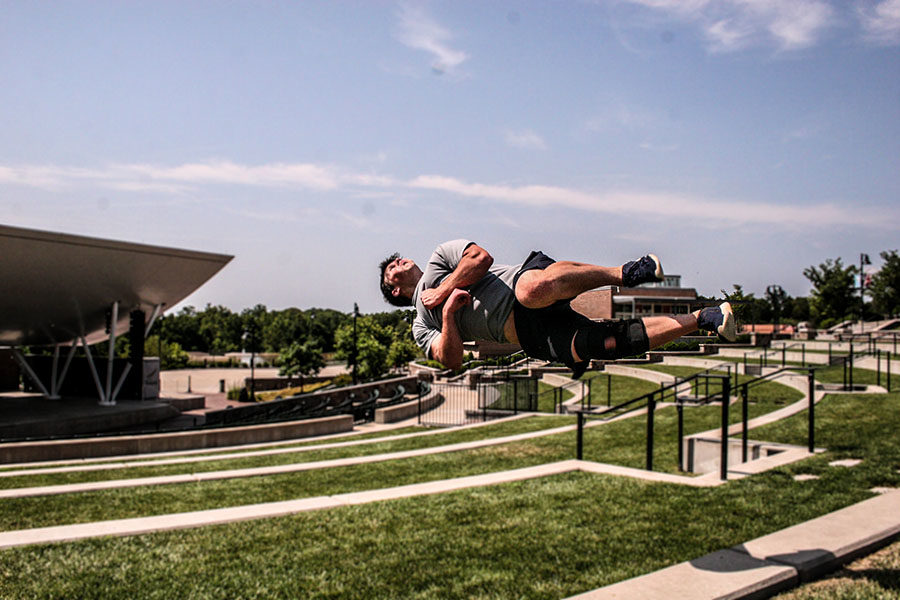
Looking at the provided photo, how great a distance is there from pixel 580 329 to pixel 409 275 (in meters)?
0.82

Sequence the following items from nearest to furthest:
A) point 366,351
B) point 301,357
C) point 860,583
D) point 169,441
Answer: point 860,583
point 169,441
point 366,351
point 301,357

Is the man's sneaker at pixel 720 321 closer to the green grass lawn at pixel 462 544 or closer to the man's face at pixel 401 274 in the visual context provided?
the man's face at pixel 401 274

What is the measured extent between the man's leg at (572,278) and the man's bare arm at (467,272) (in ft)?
0.62

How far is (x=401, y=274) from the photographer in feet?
10.3

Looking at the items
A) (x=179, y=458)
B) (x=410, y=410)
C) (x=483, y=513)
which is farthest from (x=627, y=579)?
(x=410, y=410)

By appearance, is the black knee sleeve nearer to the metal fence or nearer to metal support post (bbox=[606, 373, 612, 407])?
the metal fence

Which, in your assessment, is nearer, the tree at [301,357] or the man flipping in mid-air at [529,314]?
the man flipping in mid-air at [529,314]

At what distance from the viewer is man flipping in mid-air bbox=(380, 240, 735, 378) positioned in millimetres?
2648

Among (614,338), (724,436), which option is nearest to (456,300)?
(614,338)

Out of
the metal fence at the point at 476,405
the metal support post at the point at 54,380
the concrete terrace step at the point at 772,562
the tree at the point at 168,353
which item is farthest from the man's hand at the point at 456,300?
the tree at the point at 168,353

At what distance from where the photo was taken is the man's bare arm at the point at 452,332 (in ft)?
8.75

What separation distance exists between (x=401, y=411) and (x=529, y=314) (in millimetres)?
27922

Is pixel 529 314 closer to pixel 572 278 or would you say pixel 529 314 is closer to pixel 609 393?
pixel 572 278

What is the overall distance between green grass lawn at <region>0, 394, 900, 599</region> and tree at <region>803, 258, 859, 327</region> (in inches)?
1600
